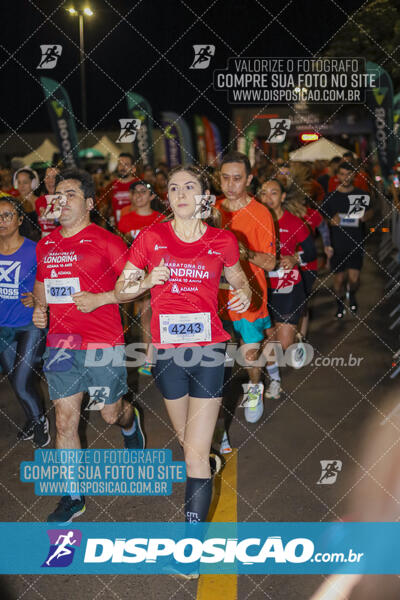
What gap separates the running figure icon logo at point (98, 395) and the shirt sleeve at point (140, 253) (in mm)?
942

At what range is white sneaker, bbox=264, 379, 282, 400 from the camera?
619cm

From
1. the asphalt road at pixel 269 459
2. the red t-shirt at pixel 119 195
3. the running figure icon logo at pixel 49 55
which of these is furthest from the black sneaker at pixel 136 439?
the red t-shirt at pixel 119 195

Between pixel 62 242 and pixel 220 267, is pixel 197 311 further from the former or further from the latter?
pixel 62 242

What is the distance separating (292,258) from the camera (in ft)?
19.2

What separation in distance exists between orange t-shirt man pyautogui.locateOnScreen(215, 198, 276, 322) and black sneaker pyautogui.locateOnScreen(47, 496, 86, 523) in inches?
71.6

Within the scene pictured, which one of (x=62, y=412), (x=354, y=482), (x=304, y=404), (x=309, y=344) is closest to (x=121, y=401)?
(x=62, y=412)

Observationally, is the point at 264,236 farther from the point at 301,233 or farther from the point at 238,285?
the point at 238,285

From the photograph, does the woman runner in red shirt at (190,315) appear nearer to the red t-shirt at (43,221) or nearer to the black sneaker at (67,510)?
the black sneaker at (67,510)

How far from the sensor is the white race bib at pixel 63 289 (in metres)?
4.02

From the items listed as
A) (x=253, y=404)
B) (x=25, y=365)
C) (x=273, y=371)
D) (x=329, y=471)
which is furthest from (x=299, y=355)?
(x=25, y=365)

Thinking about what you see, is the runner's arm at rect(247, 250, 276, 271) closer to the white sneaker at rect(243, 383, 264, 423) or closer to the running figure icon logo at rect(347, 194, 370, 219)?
the white sneaker at rect(243, 383, 264, 423)

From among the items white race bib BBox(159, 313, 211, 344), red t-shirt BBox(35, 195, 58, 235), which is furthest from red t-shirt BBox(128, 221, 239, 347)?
red t-shirt BBox(35, 195, 58, 235)

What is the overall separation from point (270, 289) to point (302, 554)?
3.07m

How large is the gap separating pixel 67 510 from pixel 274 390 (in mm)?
2741
